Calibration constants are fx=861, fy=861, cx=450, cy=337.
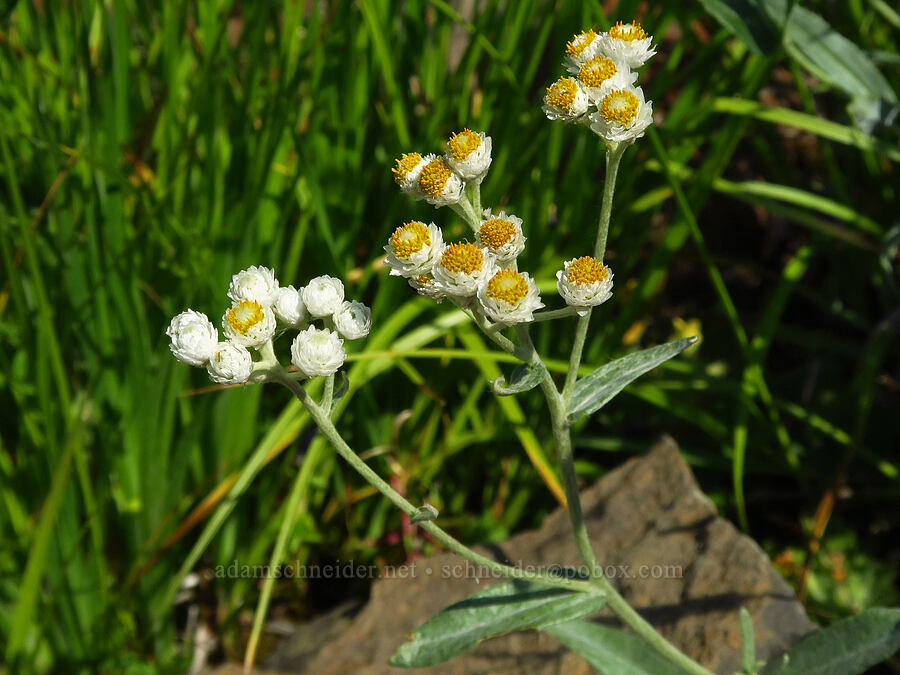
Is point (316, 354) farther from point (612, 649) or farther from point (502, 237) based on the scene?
point (612, 649)

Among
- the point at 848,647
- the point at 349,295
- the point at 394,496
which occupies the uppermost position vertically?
the point at 349,295

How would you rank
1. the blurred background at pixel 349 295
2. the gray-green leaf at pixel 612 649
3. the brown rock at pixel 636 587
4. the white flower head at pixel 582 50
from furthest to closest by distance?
1. the blurred background at pixel 349 295
2. the brown rock at pixel 636 587
3. the gray-green leaf at pixel 612 649
4. the white flower head at pixel 582 50

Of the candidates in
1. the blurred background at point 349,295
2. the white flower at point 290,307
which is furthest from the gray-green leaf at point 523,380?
the blurred background at point 349,295

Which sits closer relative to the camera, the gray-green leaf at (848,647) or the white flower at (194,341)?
the white flower at (194,341)

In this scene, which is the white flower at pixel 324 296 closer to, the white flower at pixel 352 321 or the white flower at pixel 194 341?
the white flower at pixel 352 321

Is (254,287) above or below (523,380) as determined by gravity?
above

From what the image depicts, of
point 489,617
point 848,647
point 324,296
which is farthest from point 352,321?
point 848,647

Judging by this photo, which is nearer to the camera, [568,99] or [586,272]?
[586,272]
